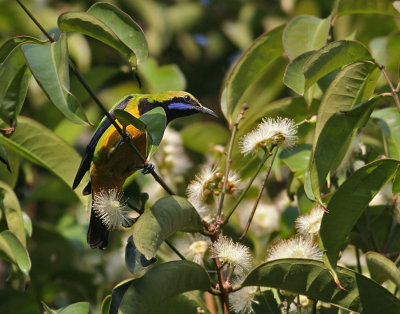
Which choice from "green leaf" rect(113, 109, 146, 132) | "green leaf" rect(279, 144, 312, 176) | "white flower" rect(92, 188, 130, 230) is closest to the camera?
"green leaf" rect(113, 109, 146, 132)

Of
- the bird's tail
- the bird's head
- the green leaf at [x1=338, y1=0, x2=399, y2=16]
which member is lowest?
the bird's tail

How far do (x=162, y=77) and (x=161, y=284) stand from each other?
6.99ft

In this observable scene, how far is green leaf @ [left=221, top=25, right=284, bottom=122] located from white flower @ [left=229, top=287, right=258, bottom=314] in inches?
23.8

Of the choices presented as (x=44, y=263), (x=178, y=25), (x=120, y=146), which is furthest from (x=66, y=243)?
(x=178, y=25)

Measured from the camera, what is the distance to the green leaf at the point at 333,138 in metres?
1.68

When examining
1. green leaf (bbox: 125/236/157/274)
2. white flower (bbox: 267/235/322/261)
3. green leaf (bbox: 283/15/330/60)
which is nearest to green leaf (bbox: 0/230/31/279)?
green leaf (bbox: 125/236/157/274)

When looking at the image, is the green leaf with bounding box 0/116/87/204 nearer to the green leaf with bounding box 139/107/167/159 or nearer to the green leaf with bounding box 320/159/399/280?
the green leaf with bounding box 139/107/167/159

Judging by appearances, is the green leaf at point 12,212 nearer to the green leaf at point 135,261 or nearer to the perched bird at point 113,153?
the perched bird at point 113,153

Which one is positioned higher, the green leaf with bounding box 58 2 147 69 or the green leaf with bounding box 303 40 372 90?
the green leaf with bounding box 303 40 372 90

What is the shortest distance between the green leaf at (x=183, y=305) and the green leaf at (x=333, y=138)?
490 millimetres

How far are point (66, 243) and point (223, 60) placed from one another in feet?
8.81

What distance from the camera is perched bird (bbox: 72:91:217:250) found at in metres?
2.46

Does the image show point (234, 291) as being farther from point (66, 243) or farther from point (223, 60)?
point (223, 60)

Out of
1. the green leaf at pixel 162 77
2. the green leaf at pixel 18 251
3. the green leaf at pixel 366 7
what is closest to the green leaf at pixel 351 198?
the green leaf at pixel 366 7
